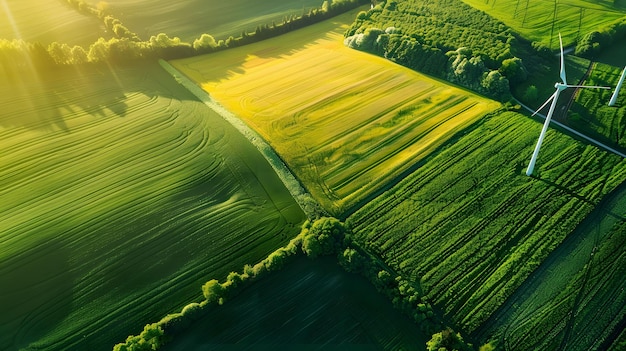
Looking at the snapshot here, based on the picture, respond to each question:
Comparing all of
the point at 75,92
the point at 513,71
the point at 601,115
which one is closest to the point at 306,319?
the point at 601,115

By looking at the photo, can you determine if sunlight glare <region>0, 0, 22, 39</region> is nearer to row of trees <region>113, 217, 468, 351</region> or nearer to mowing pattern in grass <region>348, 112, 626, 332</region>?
row of trees <region>113, 217, 468, 351</region>

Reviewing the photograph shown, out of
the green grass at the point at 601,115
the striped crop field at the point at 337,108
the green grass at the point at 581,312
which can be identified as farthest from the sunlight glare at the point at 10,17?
the green grass at the point at 601,115

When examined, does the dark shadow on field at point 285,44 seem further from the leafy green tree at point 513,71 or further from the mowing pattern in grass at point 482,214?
the mowing pattern in grass at point 482,214

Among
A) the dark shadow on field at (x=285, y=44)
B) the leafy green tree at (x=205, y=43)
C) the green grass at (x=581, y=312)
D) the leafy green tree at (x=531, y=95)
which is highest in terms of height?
the leafy green tree at (x=205, y=43)

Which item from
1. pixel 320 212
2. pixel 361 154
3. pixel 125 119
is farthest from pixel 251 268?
pixel 125 119

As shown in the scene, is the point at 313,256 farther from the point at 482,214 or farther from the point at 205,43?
the point at 205,43

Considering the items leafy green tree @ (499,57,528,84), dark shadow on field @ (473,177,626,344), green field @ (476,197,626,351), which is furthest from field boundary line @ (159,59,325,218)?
leafy green tree @ (499,57,528,84)

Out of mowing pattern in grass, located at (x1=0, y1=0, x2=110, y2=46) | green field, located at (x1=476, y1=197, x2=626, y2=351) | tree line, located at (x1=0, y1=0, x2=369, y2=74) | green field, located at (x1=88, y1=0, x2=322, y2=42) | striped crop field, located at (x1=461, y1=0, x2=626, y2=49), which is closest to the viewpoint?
green field, located at (x1=476, y1=197, x2=626, y2=351)
